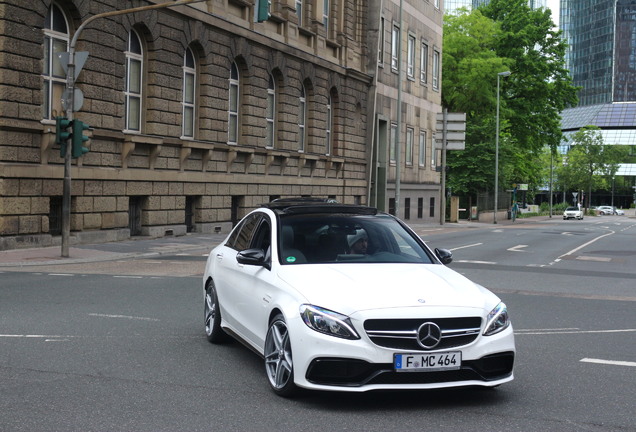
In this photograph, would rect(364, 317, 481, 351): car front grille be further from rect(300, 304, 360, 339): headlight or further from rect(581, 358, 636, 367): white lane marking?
rect(581, 358, 636, 367): white lane marking

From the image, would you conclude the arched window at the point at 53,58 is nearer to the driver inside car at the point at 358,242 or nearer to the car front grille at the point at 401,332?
the driver inside car at the point at 358,242

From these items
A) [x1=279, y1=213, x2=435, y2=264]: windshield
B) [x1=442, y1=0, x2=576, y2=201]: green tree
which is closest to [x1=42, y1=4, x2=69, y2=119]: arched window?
[x1=279, y1=213, x2=435, y2=264]: windshield

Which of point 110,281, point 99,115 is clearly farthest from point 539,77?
point 110,281

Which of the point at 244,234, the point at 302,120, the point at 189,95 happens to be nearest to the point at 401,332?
the point at 244,234

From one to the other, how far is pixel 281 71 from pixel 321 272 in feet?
94.4

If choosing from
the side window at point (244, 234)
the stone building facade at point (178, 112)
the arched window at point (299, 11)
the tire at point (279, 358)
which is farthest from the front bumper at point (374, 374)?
the arched window at point (299, 11)

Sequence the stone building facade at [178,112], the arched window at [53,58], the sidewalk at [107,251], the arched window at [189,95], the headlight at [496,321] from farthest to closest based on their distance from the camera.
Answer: the arched window at [189,95]
the arched window at [53,58]
the stone building facade at [178,112]
the sidewalk at [107,251]
the headlight at [496,321]

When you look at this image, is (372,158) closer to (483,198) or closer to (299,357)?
(483,198)

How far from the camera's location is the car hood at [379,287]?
19.8 feet

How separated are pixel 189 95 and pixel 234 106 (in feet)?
10.4

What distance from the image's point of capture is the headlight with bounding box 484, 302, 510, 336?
6.22m

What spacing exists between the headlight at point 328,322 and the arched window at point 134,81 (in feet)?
68.6

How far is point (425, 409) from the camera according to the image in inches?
241

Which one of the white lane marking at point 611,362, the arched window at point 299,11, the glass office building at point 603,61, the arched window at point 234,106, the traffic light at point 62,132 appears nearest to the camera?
the white lane marking at point 611,362
